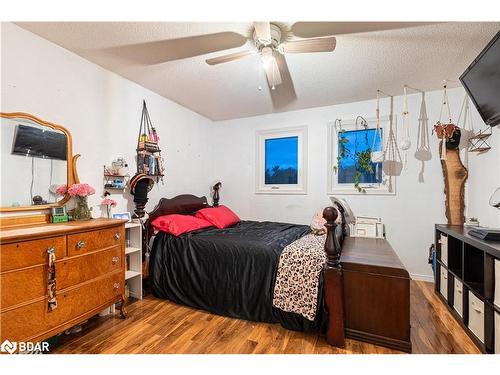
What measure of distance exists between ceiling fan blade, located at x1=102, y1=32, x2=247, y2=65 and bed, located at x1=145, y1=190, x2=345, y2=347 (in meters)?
1.61

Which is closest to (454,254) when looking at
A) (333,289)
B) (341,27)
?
(333,289)

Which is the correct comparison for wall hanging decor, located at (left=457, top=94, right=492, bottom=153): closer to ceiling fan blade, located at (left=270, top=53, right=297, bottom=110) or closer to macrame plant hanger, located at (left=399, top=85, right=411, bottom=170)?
macrame plant hanger, located at (left=399, top=85, right=411, bottom=170)

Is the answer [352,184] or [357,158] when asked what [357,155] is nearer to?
[357,158]

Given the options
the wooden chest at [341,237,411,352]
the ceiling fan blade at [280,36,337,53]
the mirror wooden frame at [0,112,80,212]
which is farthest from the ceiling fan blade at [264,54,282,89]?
the mirror wooden frame at [0,112,80,212]

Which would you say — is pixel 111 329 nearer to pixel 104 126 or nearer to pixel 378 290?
pixel 104 126

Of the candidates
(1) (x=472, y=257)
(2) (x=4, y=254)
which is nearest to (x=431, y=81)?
(1) (x=472, y=257)

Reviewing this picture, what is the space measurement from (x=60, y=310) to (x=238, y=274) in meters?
1.33

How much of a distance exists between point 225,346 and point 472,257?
223cm

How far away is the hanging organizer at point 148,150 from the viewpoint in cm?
288

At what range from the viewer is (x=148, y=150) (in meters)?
2.92

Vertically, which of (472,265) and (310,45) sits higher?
(310,45)

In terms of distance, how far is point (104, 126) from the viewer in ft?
8.32

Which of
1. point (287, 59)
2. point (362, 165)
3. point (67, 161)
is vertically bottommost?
point (67, 161)

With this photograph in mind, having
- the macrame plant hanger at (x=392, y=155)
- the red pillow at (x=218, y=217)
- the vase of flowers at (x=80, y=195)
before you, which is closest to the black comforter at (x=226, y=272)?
the red pillow at (x=218, y=217)
